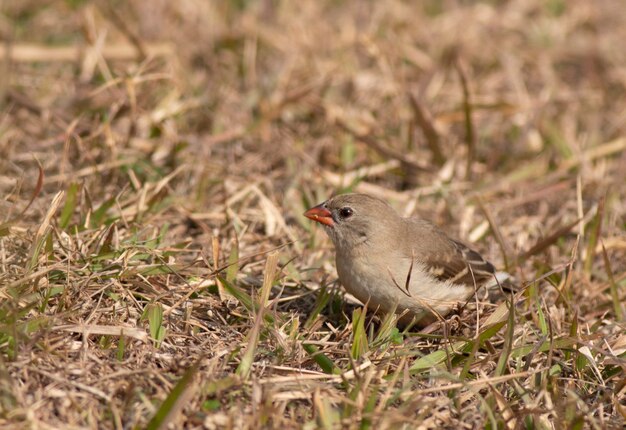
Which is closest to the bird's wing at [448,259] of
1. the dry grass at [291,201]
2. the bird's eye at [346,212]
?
the dry grass at [291,201]

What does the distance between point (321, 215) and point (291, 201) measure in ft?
2.84

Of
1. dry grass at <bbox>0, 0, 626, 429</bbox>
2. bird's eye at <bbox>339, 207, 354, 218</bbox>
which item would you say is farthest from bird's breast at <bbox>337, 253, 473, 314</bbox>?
bird's eye at <bbox>339, 207, 354, 218</bbox>

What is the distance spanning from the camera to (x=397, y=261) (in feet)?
15.6

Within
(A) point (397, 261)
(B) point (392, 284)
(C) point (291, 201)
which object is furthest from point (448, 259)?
(C) point (291, 201)

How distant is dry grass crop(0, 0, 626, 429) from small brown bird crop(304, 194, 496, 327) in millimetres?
179

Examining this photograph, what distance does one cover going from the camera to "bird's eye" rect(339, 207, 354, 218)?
16.1 ft

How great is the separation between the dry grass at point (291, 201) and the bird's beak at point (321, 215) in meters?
0.34

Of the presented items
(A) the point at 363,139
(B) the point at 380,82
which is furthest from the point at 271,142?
(B) the point at 380,82

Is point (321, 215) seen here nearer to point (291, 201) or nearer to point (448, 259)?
point (448, 259)

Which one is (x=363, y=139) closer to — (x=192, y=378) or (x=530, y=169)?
(x=530, y=169)

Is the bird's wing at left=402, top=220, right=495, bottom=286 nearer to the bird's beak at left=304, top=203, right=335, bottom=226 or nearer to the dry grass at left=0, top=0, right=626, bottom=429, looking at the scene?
the dry grass at left=0, top=0, right=626, bottom=429

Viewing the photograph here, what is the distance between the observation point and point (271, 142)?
21.4 ft

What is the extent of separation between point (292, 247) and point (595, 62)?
4.17 m

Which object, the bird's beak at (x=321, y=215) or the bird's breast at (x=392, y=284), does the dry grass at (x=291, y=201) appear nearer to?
the bird's breast at (x=392, y=284)
